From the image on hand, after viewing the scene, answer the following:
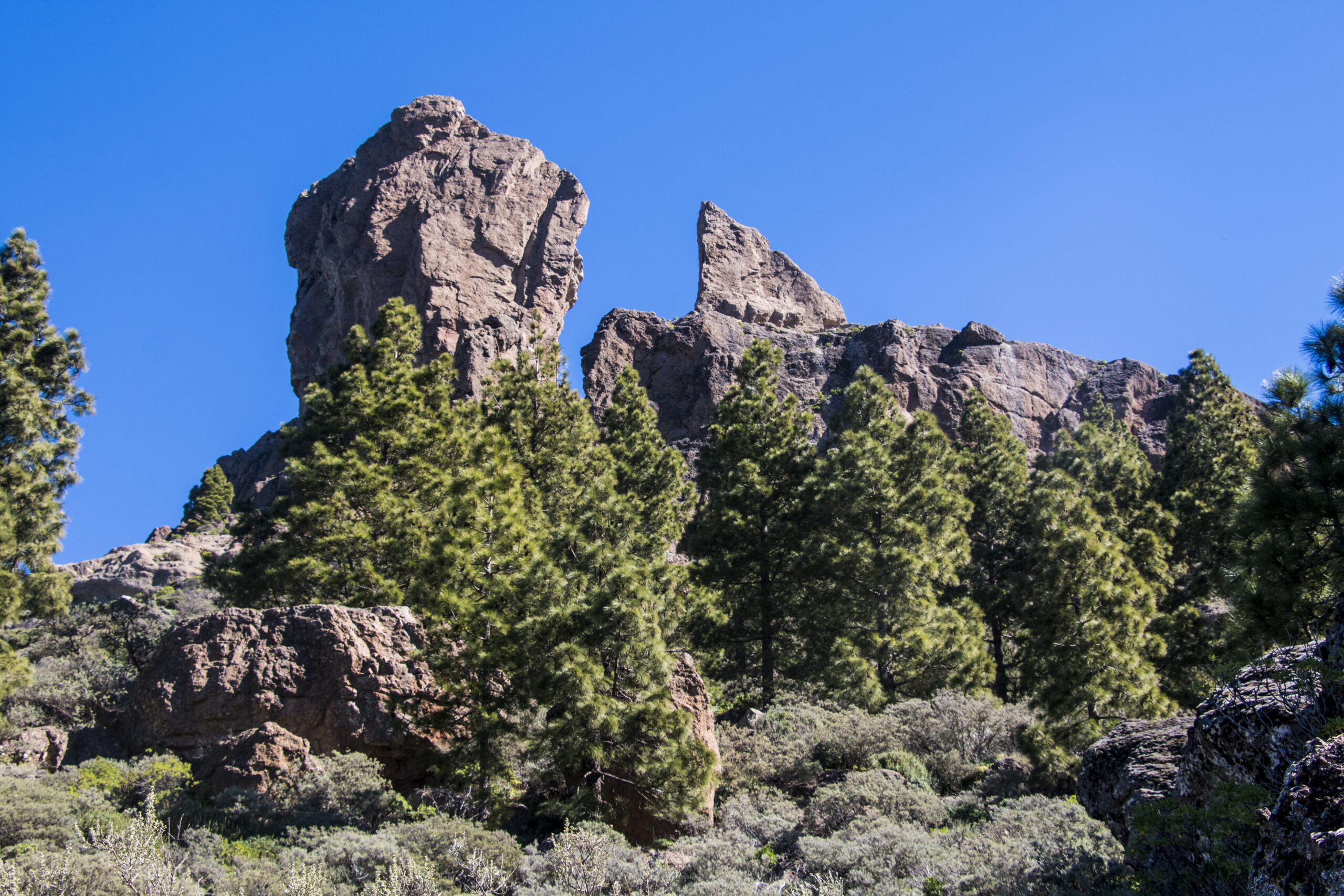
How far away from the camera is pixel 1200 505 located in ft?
91.8

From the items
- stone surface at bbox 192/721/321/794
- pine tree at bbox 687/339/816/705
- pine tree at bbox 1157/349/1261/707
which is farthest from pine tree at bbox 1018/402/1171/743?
stone surface at bbox 192/721/321/794

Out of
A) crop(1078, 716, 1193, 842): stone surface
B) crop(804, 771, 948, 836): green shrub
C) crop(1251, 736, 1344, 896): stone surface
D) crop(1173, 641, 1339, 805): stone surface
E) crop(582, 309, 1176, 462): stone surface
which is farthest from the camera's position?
crop(582, 309, 1176, 462): stone surface

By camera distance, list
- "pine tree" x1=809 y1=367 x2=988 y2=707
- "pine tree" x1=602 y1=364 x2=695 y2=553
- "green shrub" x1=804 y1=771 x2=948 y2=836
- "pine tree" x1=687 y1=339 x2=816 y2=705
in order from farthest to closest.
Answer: "pine tree" x1=602 y1=364 x2=695 y2=553 < "pine tree" x1=687 y1=339 x2=816 y2=705 < "pine tree" x1=809 y1=367 x2=988 y2=707 < "green shrub" x1=804 y1=771 x2=948 y2=836

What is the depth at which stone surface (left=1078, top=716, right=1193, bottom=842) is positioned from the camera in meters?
8.00

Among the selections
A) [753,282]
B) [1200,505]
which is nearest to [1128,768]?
[1200,505]

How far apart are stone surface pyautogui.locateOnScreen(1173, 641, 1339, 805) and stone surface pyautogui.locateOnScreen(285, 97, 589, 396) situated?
40512 millimetres

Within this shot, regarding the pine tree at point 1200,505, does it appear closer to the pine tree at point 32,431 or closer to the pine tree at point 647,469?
the pine tree at point 647,469

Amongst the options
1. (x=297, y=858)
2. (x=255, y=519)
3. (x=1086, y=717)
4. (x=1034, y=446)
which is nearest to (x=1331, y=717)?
(x=297, y=858)

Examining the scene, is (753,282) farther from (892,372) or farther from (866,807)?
(866,807)

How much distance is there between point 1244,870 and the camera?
5.51 m

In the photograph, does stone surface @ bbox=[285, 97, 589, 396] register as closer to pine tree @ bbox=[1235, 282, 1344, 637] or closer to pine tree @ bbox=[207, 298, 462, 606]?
pine tree @ bbox=[207, 298, 462, 606]

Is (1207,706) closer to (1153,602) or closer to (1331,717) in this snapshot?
(1331,717)

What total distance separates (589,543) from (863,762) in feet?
21.2

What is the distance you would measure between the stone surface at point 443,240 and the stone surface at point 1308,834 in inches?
1673
